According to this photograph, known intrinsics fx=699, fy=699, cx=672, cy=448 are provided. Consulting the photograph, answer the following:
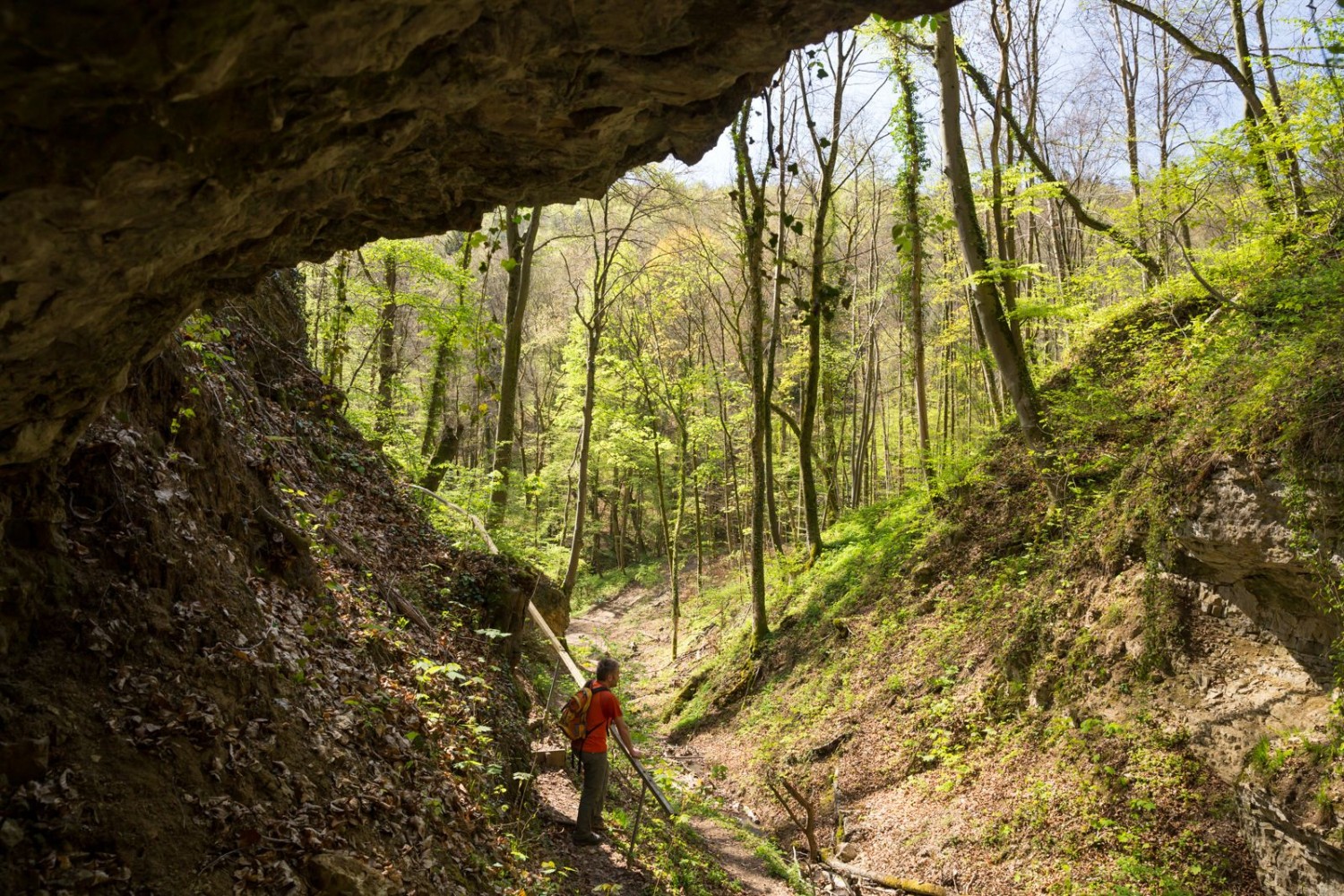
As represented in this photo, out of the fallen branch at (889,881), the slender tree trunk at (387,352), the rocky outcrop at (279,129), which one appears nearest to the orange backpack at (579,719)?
the fallen branch at (889,881)

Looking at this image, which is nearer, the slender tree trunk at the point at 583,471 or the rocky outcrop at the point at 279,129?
the rocky outcrop at the point at 279,129

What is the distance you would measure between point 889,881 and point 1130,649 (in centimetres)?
374

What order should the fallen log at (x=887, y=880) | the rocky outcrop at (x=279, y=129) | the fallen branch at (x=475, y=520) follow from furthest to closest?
1. the fallen branch at (x=475, y=520)
2. the fallen log at (x=887, y=880)
3. the rocky outcrop at (x=279, y=129)

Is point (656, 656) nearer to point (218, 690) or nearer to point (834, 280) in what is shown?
point (834, 280)

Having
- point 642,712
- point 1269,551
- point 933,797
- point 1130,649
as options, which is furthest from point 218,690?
point 642,712

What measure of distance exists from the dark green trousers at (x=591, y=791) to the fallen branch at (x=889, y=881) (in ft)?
11.4

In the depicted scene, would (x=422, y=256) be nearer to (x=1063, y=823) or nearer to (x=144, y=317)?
(x=144, y=317)

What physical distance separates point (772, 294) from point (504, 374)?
12.4 meters

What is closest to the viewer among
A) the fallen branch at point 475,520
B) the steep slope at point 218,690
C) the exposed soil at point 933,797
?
the steep slope at point 218,690

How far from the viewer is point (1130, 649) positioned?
7.73 m

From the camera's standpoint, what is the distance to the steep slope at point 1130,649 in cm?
626

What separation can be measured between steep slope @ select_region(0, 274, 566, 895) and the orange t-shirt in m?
0.85

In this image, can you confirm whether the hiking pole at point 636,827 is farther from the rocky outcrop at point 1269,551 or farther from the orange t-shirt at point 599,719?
the rocky outcrop at point 1269,551

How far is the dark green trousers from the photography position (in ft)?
22.1
